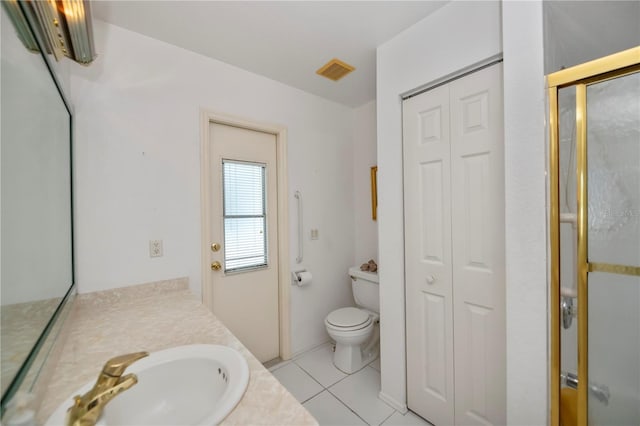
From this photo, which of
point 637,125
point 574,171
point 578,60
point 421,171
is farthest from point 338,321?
point 578,60

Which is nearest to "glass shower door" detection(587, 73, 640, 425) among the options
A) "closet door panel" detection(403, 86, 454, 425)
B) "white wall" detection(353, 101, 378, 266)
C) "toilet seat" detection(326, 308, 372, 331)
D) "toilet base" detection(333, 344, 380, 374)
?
"closet door panel" detection(403, 86, 454, 425)

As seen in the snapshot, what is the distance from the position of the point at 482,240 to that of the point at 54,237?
1849mm

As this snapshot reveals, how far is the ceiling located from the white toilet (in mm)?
1763

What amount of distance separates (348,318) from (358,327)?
5.0 inches

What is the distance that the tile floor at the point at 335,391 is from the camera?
5.33ft

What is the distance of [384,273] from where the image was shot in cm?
174

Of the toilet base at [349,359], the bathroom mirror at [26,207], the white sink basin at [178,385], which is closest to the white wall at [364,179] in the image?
the toilet base at [349,359]

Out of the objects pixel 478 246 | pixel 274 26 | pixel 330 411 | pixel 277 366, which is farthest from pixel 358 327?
pixel 274 26

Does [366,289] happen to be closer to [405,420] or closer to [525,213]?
[405,420]

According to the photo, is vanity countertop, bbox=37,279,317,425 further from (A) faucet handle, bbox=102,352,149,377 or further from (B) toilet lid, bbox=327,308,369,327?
(B) toilet lid, bbox=327,308,369,327

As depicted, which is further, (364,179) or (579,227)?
(364,179)

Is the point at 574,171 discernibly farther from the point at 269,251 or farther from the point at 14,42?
the point at 269,251

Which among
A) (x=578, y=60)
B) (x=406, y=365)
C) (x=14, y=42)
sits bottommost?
(x=406, y=365)

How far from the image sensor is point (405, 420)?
Answer: 1607 millimetres
